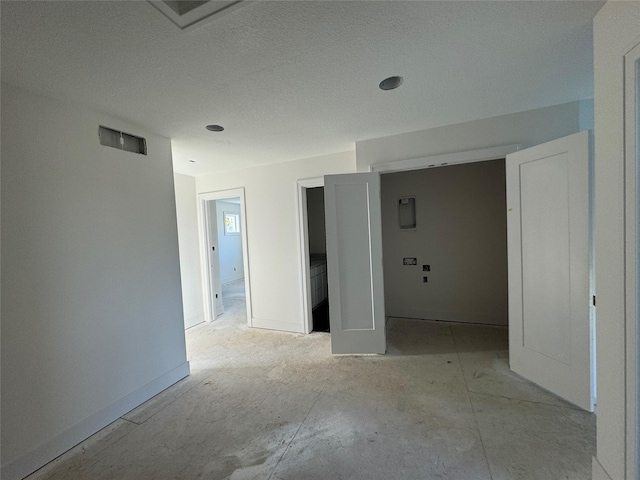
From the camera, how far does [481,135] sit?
246cm

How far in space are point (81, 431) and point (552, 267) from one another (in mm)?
3666

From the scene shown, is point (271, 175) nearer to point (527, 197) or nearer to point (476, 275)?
point (527, 197)

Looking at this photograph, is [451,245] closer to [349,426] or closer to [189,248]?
[349,426]

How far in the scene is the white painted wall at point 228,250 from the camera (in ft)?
24.3

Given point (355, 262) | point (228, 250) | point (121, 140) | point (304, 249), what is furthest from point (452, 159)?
point (228, 250)

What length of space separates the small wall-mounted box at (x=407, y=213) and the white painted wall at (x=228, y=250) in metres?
5.17

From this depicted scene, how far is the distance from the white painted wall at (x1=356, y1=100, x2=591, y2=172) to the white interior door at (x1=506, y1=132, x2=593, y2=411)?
29 cm

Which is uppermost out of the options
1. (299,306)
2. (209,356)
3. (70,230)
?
(70,230)

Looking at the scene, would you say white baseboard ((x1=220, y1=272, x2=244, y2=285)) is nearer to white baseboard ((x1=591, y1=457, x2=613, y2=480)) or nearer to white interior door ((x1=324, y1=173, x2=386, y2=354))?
white interior door ((x1=324, y1=173, x2=386, y2=354))

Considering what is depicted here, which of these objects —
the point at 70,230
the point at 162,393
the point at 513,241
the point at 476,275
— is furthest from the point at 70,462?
the point at 476,275

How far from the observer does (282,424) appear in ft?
6.01

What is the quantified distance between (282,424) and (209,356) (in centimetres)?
156

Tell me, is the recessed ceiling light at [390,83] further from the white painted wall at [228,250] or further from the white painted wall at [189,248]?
the white painted wall at [228,250]

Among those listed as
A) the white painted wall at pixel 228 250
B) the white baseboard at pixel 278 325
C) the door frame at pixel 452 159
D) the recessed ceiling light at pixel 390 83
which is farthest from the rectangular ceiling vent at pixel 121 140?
the white painted wall at pixel 228 250
